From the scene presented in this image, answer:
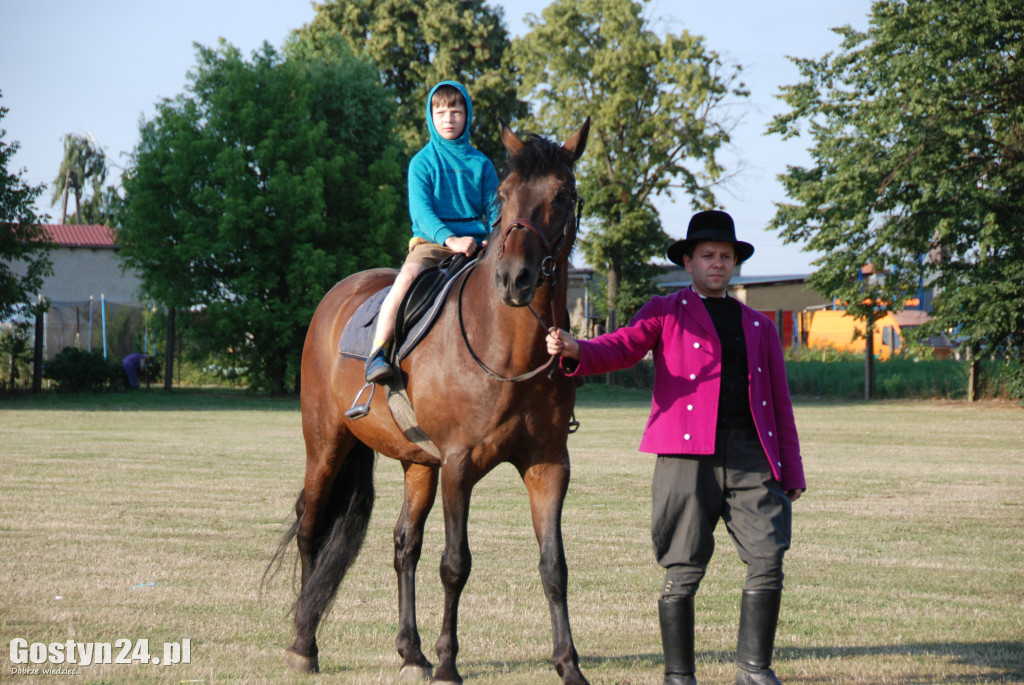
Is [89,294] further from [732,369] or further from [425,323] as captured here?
[732,369]

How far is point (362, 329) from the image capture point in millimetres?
5676

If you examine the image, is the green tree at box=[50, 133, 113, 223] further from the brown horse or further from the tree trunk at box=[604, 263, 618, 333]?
the brown horse

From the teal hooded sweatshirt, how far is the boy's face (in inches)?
1.1

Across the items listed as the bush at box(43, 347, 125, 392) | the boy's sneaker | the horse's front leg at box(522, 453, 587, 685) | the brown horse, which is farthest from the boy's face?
the bush at box(43, 347, 125, 392)

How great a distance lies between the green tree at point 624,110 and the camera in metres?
42.6

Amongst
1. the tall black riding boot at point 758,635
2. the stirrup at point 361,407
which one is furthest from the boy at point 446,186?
the tall black riding boot at point 758,635

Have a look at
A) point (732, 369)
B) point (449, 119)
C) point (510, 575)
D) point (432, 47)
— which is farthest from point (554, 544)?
point (432, 47)

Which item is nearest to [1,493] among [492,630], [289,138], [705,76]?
[492,630]

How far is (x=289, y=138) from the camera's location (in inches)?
1213

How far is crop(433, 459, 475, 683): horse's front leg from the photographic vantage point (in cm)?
460

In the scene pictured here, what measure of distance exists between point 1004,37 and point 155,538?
1006 inches

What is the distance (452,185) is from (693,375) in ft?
6.26

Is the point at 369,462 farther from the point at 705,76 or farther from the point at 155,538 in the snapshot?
the point at 705,76

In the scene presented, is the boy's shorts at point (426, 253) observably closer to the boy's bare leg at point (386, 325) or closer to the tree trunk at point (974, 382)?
the boy's bare leg at point (386, 325)
